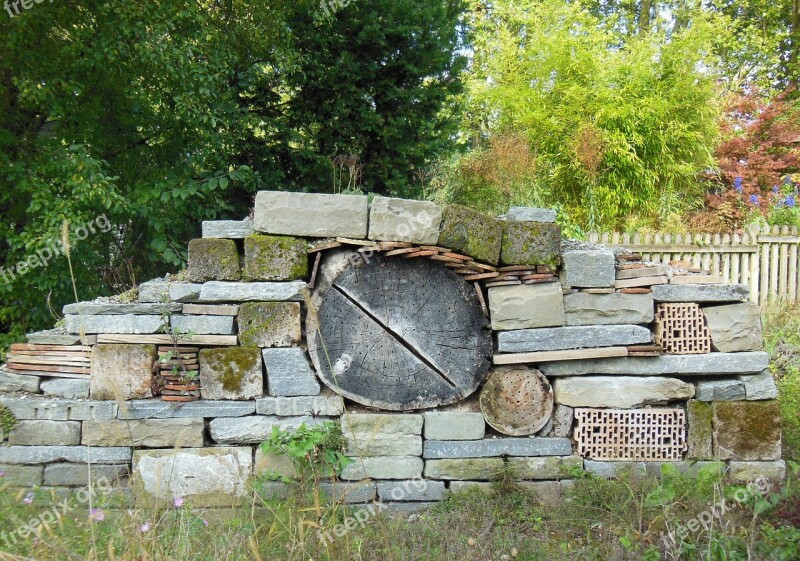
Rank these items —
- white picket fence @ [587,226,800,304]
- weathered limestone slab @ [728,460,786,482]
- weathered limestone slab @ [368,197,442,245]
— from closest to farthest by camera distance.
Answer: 1. weathered limestone slab @ [368,197,442,245]
2. weathered limestone slab @ [728,460,786,482]
3. white picket fence @ [587,226,800,304]

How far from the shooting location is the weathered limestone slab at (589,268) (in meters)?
3.63

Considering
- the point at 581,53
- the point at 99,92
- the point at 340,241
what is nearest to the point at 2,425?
the point at 340,241

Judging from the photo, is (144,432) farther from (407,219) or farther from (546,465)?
(546,465)

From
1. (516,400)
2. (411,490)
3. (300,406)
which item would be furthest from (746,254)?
(300,406)

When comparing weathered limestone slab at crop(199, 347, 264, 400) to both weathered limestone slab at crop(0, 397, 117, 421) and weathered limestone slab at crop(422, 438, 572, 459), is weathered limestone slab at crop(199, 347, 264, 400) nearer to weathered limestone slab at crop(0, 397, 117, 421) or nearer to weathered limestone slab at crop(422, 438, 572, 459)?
weathered limestone slab at crop(0, 397, 117, 421)

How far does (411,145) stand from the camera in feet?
27.5

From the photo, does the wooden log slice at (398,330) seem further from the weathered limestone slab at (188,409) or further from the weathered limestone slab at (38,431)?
the weathered limestone slab at (38,431)

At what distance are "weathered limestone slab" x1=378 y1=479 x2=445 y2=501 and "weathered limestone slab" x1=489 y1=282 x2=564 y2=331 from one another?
3.57 ft

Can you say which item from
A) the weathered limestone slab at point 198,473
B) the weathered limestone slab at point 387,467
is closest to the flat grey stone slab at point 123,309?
the weathered limestone slab at point 198,473

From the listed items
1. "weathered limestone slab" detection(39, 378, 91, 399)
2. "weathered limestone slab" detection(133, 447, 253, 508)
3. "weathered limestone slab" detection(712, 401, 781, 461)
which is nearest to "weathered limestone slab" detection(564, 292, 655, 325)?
"weathered limestone slab" detection(712, 401, 781, 461)

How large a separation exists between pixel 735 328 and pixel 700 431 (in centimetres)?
69

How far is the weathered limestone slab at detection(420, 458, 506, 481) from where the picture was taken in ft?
12.0

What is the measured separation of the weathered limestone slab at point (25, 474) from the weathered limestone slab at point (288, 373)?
5.03ft

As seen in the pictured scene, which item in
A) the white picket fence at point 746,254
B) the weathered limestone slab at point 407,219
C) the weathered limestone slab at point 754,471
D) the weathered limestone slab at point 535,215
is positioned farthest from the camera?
the white picket fence at point 746,254
